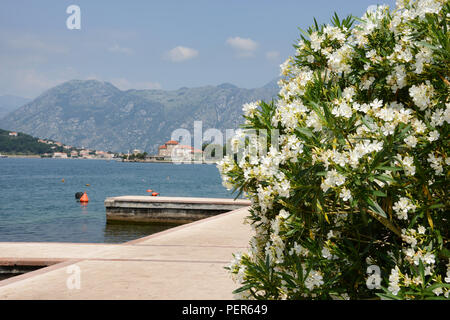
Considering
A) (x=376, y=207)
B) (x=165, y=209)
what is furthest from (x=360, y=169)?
(x=165, y=209)

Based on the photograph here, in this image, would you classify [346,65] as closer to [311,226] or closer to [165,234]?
[311,226]

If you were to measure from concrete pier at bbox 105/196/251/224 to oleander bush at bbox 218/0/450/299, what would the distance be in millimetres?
15173

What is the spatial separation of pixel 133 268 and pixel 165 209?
1152 cm

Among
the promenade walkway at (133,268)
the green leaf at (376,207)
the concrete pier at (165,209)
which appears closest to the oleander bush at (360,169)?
the green leaf at (376,207)

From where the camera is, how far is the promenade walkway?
549 centimetres

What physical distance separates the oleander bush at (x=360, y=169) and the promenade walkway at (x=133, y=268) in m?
2.71

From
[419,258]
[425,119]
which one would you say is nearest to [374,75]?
[425,119]

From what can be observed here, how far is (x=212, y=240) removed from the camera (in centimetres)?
1003

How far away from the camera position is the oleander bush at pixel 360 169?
233 cm

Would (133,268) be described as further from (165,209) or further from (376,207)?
(165,209)

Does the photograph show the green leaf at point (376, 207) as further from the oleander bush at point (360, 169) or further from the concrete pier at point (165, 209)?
the concrete pier at point (165, 209)

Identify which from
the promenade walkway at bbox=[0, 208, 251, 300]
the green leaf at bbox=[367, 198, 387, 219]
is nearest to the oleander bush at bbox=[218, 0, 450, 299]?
the green leaf at bbox=[367, 198, 387, 219]

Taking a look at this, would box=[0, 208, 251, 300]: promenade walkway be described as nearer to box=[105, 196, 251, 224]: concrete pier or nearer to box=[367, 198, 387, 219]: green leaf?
box=[367, 198, 387, 219]: green leaf

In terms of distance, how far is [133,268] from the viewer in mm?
6938
